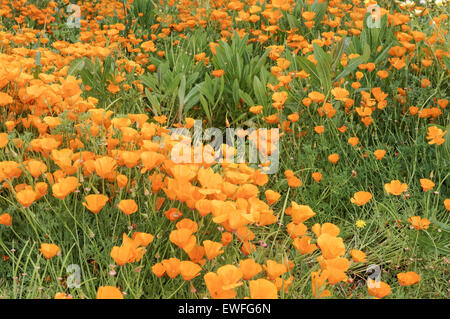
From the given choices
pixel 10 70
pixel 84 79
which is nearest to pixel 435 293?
pixel 10 70

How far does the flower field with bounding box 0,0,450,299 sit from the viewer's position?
1.39 metres

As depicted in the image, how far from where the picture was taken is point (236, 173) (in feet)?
4.74

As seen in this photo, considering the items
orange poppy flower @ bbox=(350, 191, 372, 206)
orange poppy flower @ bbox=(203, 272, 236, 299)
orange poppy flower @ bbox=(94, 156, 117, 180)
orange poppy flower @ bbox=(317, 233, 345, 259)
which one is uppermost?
orange poppy flower @ bbox=(94, 156, 117, 180)

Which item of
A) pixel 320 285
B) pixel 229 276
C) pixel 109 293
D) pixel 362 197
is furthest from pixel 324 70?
pixel 109 293

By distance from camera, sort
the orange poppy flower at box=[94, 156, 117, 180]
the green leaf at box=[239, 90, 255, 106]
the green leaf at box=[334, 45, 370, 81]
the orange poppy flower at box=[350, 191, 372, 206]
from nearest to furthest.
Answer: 1. the orange poppy flower at box=[94, 156, 117, 180]
2. the orange poppy flower at box=[350, 191, 372, 206]
3. the green leaf at box=[334, 45, 370, 81]
4. the green leaf at box=[239, 90, 255, 106]

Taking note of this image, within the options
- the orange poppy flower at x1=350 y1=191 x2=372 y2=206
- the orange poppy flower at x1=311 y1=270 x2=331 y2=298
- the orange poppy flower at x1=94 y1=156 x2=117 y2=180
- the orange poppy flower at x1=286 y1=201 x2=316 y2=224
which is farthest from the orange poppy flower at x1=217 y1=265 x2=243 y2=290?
the orange poppy flower at x1=350 y1=191 x2=372 y2=206

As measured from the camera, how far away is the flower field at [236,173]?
139 cm

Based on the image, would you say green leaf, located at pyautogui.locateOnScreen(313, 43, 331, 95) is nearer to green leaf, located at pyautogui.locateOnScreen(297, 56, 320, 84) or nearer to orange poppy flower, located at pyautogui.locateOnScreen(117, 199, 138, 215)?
green leaf, located at pyautogui.locateOnScreen(297, 56, 320, 84)

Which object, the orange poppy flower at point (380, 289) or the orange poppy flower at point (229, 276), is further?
the orange poppy flower at point (380, 289)

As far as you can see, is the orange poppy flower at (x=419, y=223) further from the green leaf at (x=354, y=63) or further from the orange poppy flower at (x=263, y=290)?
the green leaf at (x=354, y=63)

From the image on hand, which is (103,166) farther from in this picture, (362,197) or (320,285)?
(362,197)

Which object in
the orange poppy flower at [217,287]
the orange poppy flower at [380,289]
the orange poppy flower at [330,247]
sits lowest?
the orange poppy flower at [380,289]

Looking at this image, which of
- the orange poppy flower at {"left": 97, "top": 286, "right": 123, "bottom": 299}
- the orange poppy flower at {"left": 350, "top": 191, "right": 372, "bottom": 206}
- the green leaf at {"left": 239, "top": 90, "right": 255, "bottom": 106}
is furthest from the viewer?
the green leaf at {"left": 239, "top": 90, "right": 255, "bottom": 106}

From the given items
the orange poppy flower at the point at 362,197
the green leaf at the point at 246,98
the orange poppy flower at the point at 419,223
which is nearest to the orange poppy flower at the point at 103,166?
the orange poppy flower at the point at 362,197
